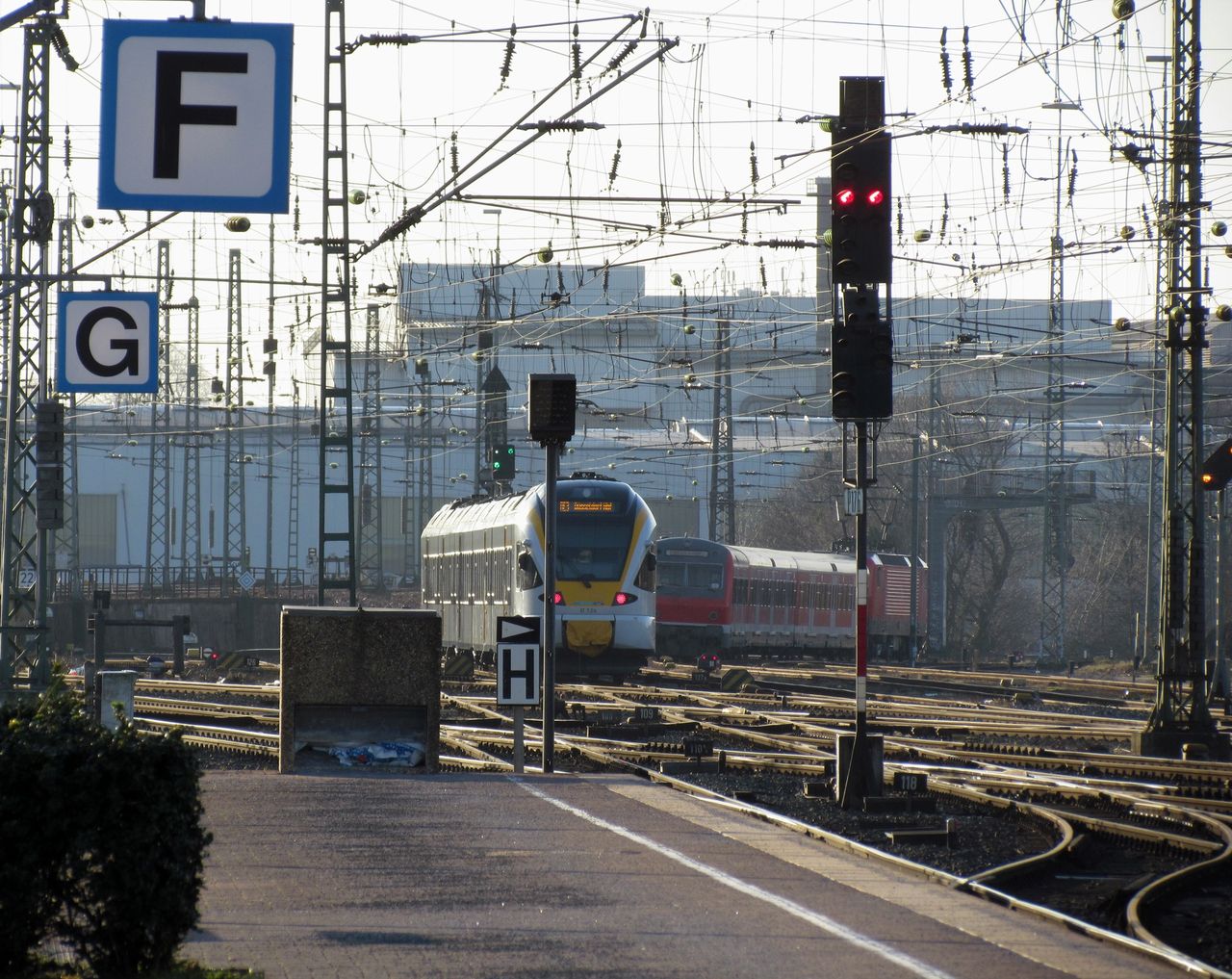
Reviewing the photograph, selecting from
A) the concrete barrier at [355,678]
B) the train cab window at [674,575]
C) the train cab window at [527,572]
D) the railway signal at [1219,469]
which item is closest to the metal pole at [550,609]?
the concrete barrier at [355,678]

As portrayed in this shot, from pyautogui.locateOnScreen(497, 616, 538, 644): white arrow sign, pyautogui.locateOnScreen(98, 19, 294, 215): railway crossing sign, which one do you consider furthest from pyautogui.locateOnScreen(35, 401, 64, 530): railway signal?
pyautogui.locateOnScreen(98, 19, 294, 215): railway crossing sign

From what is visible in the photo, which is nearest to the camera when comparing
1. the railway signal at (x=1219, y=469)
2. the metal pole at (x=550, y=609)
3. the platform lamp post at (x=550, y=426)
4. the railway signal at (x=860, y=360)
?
the railway signal at (x=860, y=360)

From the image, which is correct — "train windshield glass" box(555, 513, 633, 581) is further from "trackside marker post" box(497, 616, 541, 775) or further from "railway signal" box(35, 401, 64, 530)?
"trackside marker post" box(497, 616, 541, 775)

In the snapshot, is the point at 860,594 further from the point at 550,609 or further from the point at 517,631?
the point at 517,631

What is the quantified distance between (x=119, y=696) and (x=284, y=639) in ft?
7.90

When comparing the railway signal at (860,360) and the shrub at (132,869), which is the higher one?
the railway signal at (860,360)

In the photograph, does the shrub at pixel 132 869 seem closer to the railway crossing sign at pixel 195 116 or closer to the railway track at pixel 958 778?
the railway track at pixel 958 778

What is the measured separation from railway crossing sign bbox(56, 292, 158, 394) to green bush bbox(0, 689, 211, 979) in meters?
6.42

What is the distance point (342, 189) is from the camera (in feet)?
90.7

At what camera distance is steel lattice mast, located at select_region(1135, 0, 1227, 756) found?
21.1 meters

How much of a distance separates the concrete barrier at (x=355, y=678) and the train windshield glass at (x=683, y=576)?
2912 centimetres

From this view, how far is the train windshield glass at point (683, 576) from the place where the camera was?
45.1m

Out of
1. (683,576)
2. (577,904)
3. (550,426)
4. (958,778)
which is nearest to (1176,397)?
(958,778)

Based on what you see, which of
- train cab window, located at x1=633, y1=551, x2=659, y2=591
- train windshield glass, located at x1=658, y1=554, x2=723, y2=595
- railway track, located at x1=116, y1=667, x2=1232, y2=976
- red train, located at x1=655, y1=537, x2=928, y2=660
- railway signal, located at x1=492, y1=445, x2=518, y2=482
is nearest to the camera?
railway track, located at x1=116, y1=667, x2=1232, y2=976
